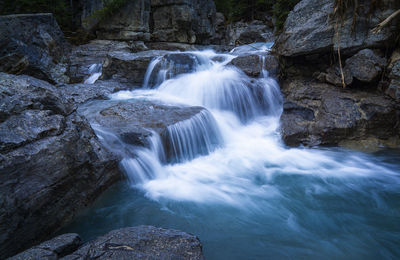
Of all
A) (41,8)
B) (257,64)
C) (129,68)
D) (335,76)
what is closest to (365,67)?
(335,76)

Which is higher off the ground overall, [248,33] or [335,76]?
[248,33]

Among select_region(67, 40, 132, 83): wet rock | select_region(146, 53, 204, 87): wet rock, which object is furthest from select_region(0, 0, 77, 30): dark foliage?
select_region(146, 53, 204, 87): wet rock

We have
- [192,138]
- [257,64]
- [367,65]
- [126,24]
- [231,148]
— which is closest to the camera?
[192,138]

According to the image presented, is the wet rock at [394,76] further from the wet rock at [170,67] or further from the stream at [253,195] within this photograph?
the wet rock at [170,67]

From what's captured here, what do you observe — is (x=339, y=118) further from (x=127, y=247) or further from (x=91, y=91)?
(x=91, y=91)

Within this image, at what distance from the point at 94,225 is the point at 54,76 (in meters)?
8.74

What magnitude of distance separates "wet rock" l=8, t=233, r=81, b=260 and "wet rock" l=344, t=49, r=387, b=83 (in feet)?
22.0

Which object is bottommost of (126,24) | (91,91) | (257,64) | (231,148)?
(231,148)

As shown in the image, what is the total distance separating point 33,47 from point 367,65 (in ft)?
37.4

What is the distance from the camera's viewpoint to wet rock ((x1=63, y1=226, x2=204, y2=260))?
183 centimetres

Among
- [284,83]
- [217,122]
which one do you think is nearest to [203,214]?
[217,122]

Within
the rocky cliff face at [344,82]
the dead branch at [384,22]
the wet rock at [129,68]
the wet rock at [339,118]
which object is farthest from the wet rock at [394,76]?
the wet rock at [129,68]

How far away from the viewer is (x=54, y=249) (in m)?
1.95

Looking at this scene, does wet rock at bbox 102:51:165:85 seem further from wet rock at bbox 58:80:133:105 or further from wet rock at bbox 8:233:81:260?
wet rock at bbox 8:233:81:260
